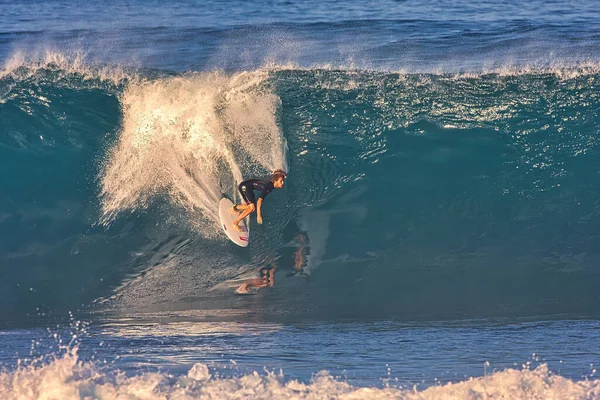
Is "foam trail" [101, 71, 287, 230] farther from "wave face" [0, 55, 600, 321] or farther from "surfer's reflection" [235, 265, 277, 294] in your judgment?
"surfer's reflection" [235, 265, 277, 294]

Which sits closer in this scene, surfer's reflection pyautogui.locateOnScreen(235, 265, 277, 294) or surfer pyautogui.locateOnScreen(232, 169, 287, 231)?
surfer's reflection pyautogui.locateOnScreen(235, 265, 277, 294)

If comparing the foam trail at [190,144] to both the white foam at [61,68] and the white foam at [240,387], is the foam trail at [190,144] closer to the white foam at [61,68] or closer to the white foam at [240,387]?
→ the white foam at [61,68]

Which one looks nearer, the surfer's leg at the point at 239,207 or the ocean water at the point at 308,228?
the ocean water at the point at 308,228

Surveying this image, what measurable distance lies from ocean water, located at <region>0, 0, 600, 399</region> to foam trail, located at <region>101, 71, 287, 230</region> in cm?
3

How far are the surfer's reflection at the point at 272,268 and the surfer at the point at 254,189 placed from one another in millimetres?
531

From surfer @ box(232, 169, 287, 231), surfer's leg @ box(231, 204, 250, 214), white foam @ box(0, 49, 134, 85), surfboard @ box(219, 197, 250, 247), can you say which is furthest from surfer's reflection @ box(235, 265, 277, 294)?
white foam @ box(0, 49, 134, 85)

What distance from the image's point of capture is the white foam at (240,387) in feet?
16.4

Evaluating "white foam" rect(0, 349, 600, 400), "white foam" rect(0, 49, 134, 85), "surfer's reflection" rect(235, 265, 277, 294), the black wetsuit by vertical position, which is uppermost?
"white foam" rect(0, 49, 134, 85)

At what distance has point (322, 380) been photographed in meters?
5.40

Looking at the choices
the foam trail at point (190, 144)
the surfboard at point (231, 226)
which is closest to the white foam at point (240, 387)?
the surfboard at point (231, 226)

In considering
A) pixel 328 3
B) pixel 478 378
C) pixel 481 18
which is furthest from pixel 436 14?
pixel 478 378

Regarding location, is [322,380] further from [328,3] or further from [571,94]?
[328,3]

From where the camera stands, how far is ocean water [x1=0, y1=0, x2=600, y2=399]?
5.99 metres

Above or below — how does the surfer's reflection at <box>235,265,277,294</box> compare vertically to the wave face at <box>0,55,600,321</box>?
below
